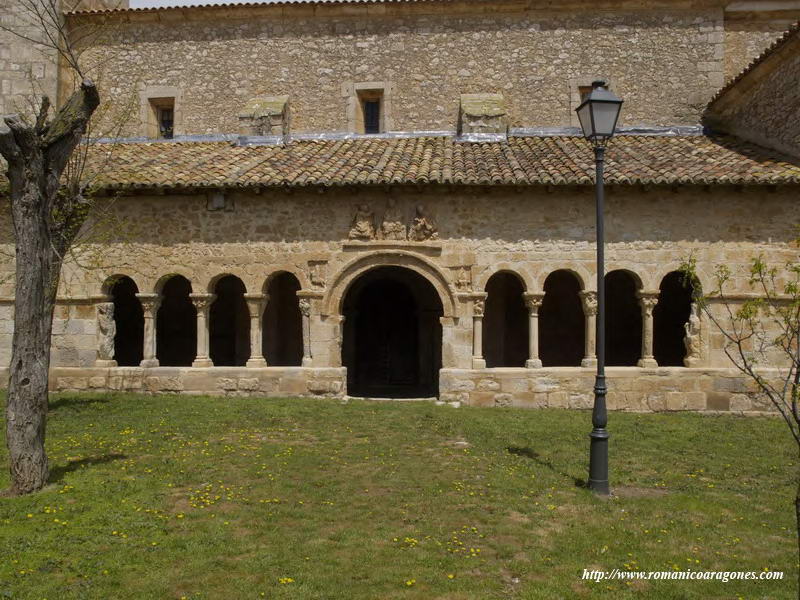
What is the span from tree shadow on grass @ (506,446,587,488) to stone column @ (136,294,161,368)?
7290 mm

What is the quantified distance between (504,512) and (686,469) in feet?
9.55

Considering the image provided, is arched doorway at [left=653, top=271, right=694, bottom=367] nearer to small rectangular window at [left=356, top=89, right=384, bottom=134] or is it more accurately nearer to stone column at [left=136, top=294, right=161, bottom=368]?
small rectangular window at [left=356, top=89, right=384, bottom=134]

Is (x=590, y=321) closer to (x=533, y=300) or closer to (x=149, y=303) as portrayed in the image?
(x=533, y=300)

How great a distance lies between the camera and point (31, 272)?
20.7 ft

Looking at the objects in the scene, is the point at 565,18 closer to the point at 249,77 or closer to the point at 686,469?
the point at 249,77

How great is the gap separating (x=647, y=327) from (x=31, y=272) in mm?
9831

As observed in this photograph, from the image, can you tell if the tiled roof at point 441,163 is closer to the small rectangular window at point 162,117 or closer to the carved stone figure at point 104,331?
the carved stone figure at point 104,331

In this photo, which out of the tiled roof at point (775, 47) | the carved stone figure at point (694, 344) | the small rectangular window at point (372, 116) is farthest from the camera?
the small rectangular window at point (372, 116)

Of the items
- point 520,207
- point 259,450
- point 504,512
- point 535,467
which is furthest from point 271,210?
point 504,512

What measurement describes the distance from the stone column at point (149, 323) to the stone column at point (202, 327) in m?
0.73

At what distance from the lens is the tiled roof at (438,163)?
1098cm

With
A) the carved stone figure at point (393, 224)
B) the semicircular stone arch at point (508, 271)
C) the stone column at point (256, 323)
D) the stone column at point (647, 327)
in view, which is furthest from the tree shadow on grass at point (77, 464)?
the stone column at point (647, 327)

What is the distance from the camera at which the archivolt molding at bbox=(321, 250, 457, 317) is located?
1160 centimetres

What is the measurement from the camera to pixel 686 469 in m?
7.52
